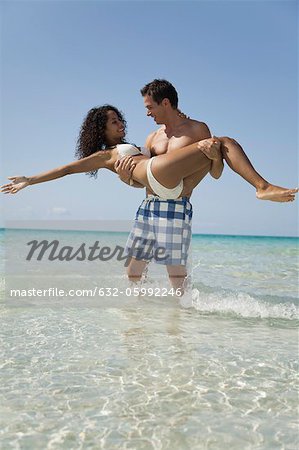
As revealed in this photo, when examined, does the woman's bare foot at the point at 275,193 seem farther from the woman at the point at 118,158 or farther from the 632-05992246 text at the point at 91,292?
the 632-05992246 text at the point at 91,292

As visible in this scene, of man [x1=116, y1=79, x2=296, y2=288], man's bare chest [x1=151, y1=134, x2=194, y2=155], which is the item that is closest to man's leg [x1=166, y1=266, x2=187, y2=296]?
man [x1=116, y1=79, x2=296, y2=288]

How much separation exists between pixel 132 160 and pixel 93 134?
727mm

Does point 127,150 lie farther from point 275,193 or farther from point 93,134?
point 275,193

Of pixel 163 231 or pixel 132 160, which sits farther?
pixel 163 231

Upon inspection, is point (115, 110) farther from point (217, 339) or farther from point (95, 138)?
point (217, 339)

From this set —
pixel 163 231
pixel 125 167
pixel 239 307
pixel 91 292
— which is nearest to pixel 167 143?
pixel 125 167

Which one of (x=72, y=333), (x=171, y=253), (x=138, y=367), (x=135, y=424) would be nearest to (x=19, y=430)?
(x=135, y=424)

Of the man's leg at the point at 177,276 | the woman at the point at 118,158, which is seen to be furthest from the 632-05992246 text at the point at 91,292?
the woman at the point at 118,158

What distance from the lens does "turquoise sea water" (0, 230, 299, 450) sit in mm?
2221

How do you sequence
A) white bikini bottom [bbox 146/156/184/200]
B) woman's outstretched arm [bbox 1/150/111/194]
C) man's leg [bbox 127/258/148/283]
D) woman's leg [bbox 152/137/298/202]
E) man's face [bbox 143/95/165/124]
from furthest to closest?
man's leg [bbox 127/258/148/283] < woman's outstretched arm [bbox 1/150/111/194] < man's face [bbox 143/95/165/124] < white bikini bottom [bbox 146/156/184/200] < woman's leg [bbox 152/137/298/202]

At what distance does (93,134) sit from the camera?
16.6ft

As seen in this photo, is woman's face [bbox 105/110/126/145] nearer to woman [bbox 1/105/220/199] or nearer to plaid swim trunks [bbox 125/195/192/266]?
woman [bbox 1/105/220/199]

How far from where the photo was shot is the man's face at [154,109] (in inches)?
184


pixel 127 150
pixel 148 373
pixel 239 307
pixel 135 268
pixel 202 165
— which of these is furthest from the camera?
pixel 239 307
